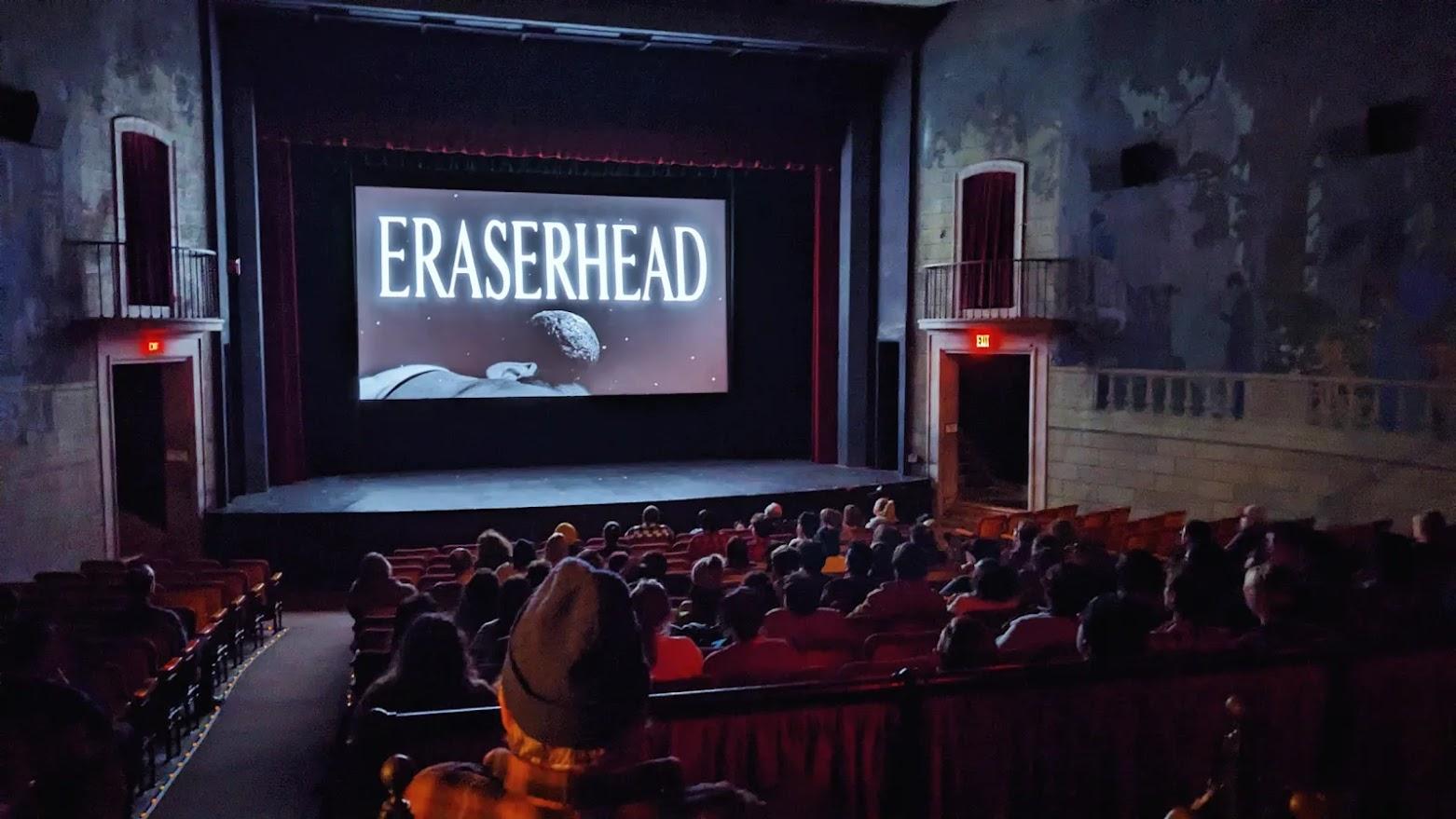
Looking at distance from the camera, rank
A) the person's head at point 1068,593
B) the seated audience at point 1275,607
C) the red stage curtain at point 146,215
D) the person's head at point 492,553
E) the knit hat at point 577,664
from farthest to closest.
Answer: the red stage curtain at point 146,215 < the person's head at point 492,553 < the person's head at point 1068,593 < the seated audience at point 1275,607 < the knit hat at point 577,664

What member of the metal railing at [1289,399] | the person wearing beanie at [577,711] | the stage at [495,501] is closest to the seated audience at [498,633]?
the person wearing beanie at [577,711]

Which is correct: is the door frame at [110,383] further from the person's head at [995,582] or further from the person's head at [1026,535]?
the person's head at [995,582]

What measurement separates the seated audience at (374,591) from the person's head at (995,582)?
3.10m

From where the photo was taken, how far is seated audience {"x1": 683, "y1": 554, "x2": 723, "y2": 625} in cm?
525

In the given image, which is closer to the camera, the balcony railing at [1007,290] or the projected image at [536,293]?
the balcony railing at [1007,290]

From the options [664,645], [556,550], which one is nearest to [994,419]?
[556,550]

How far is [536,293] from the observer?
14.1 m

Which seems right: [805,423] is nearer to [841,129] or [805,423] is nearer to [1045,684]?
[841,129]

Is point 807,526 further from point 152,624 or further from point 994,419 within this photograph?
point 994,419

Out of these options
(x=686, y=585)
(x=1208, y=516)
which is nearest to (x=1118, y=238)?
(x=1208, y=516)

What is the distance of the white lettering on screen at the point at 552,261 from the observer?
13.6m

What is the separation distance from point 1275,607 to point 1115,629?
97 cm

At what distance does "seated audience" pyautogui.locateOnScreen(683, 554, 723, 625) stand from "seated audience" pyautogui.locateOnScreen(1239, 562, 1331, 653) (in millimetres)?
2273

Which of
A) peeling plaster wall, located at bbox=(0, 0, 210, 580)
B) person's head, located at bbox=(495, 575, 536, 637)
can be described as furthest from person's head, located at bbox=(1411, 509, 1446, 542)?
peeling plaster wall, located at bbox=(0, 0, 210, 580)
